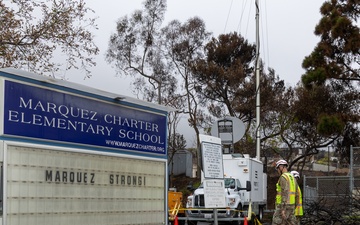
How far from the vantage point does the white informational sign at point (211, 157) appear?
12.1 metres

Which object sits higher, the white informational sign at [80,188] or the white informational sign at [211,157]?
the white informational sign at [211,157]

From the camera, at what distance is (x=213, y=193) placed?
40.8ft

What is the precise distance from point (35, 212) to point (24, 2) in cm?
1064

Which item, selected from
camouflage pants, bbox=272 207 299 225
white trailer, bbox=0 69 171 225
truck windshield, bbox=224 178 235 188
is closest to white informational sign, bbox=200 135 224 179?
camouflage pants, bbox=272 207 299 225

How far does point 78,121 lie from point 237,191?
15.2 m

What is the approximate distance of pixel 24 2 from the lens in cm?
1720

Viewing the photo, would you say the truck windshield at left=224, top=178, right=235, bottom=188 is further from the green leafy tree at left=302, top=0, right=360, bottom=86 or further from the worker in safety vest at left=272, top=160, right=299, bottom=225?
the worker in safety vest at left=272, top=160, right=299, bottom=225

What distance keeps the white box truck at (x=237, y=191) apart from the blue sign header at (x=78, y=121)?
1077 cm

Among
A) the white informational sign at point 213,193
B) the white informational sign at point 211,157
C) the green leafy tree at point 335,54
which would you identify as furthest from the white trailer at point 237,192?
the white informational sign at point 211,157

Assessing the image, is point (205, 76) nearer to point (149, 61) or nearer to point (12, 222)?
point (149, 61)

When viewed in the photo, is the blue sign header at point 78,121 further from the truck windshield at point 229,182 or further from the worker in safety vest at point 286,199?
the truck windshield at point 229,182

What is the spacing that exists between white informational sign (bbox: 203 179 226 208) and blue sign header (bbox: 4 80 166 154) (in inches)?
79.4

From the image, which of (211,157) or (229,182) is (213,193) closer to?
(211,157)

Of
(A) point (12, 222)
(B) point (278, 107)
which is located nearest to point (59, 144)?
(A) point (12, 222)
